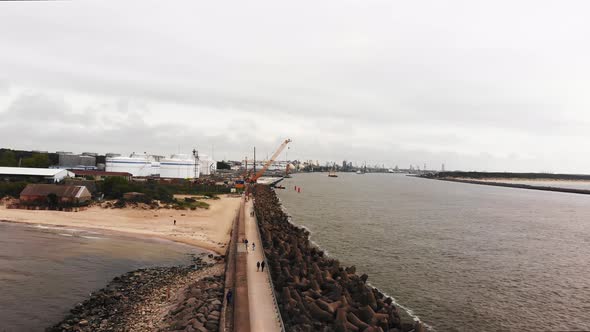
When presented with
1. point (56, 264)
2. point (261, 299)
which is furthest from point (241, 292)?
point (56, 264)

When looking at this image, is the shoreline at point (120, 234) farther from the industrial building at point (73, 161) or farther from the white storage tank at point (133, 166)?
the industrial building at point (73, 161)

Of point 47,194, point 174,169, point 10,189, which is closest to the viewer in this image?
point 47,194

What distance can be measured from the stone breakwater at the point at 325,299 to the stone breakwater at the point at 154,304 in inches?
136

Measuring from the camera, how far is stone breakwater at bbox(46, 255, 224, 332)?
16.2 meters

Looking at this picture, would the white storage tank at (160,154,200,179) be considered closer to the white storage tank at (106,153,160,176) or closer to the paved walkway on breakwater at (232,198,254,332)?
the white storage tank at (106,153,160,176)

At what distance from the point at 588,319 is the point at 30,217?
170ft

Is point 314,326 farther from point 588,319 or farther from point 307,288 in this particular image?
point 588,319

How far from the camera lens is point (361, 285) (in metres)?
20.5

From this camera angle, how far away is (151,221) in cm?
4325

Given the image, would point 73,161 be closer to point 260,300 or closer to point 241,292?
point 241,292

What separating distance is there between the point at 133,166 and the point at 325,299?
96632mm

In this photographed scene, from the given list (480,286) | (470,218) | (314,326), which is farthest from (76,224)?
(470,218)

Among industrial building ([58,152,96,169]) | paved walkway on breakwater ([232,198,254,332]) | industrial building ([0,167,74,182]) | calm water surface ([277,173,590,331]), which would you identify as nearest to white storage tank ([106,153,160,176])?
industrial building ([58,152,96,169])

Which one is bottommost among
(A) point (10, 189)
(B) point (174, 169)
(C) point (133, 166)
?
(A) point (10, 189)
